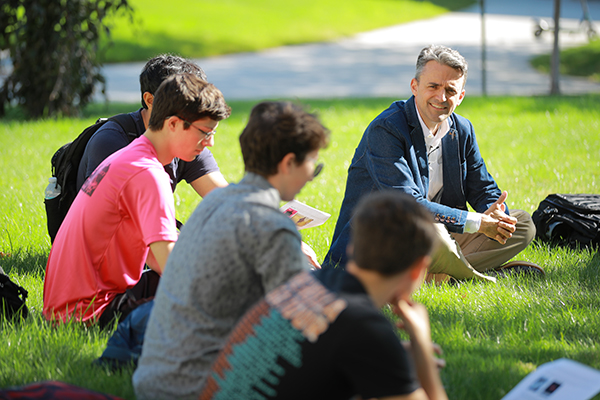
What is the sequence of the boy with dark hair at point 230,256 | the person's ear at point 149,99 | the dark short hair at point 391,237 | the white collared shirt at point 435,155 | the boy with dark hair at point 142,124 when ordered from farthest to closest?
the white collared shirt at point 435,155
the person's ear at point 149,99
the boy with dark hair at point 142,124
the boy with dark hair at point 230,256
the dark short hair at point 391,237

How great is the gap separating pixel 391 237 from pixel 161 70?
240 centimetres

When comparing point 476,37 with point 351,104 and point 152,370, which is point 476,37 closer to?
point 351,104

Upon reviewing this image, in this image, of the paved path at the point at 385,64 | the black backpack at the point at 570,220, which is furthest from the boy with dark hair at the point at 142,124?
the paved path at the point at 385,64

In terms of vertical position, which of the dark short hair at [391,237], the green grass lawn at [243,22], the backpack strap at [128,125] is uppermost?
the green grass lawn at [243,22]

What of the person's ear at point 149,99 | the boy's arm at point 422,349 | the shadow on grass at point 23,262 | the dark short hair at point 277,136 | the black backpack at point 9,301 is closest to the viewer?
the boy's arm at point 422,349

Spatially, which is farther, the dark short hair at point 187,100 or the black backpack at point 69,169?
the black backpack at point 69,169

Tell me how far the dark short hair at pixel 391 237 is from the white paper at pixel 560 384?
99cm

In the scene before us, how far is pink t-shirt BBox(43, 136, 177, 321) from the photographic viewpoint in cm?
280

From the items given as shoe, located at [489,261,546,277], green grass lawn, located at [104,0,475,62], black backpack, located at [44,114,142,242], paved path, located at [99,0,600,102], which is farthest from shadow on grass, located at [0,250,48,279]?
green grass lawn, located at [104,0,475,62]

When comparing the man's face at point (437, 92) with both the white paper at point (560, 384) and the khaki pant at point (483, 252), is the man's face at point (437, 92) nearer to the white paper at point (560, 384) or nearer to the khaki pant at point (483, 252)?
the khaki pant at point (483, 252)

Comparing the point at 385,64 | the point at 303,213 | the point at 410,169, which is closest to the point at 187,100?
the point at 303,213

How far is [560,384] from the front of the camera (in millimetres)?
2375

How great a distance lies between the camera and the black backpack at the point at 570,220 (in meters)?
4.66

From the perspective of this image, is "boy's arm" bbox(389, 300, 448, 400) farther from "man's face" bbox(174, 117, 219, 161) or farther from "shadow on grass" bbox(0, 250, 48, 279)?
"shadow on grass" bbox(0, 250, 48, 279)
